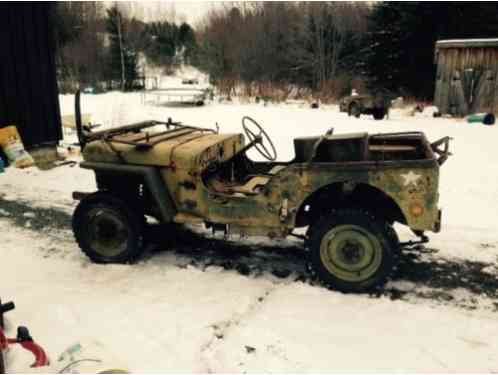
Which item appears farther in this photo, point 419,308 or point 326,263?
point 326,263

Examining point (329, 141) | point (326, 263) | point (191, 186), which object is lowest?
point (326, 263)

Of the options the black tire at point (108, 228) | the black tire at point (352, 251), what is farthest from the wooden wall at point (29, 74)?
the black tire at point (352, 251)

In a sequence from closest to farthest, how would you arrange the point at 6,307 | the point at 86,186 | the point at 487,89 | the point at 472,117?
the point at 6,307
the point at 86,186
the point at 472,117
the point at 487,89

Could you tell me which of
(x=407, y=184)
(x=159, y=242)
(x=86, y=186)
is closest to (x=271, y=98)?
(x=86, y=186)

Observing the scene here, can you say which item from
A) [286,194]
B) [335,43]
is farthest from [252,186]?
[335,43]

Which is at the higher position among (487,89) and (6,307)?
(487,89)

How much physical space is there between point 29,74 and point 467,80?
12582 millimetres

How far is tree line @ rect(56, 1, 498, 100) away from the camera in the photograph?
69.5 ft

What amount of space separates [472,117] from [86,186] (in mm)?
10352

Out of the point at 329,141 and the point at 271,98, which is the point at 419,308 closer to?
the point at 329,141

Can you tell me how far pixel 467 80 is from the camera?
15.0 m

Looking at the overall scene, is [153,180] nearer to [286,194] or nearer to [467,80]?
[286,194]

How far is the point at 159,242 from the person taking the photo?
5.73m

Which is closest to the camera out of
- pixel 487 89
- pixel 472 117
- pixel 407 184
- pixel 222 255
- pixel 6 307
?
pixel 6 307
